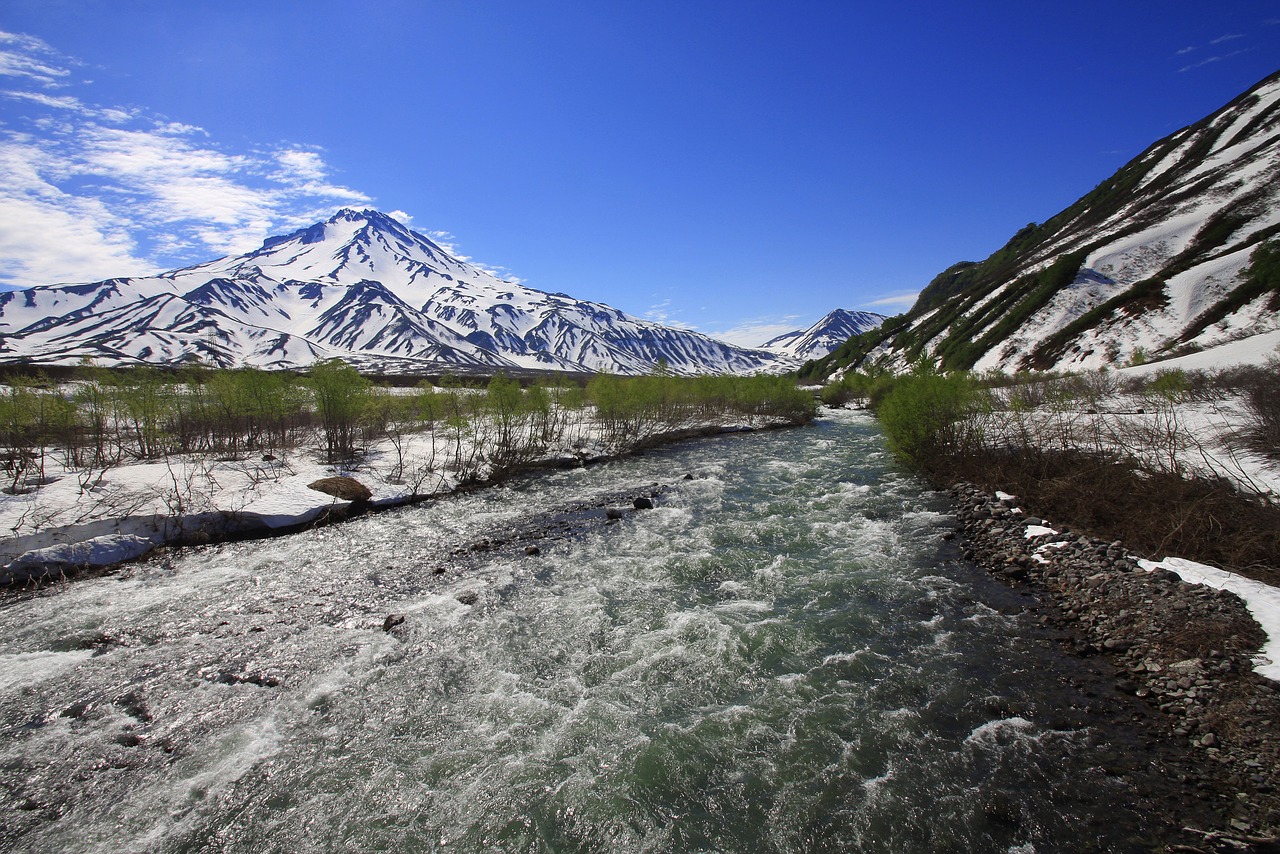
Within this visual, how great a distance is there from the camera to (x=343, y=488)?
21094 mm

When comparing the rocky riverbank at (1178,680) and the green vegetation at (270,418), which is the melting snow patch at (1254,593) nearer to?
the rocky riverbank at (1178,680)

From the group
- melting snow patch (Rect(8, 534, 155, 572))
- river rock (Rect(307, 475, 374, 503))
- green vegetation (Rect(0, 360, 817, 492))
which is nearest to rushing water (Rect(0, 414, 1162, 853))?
melting snow patch (Rect(8, 534, 155, 572))

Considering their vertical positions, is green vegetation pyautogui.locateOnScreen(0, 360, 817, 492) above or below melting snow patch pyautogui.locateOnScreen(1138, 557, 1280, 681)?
above

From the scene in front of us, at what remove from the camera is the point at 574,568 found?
14406mm

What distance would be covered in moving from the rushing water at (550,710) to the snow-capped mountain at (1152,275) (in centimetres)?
4985

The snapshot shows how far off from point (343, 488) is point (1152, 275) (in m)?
88.6

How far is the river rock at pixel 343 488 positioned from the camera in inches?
818

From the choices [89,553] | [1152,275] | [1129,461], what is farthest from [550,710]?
[1152,275]

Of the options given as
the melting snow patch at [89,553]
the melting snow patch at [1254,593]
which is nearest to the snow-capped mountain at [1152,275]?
the melting snow patch at [1254,593]

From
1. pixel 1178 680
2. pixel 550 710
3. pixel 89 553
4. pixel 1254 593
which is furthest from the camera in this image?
pixel 89 553

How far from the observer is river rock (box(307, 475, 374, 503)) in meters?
20.8

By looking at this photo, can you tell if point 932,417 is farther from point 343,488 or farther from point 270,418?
point 270,418

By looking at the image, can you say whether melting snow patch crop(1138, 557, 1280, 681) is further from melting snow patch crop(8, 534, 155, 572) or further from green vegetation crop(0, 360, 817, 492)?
melting snow patch crop(8, 534, 155, 572)

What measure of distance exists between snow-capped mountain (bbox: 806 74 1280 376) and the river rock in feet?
194
